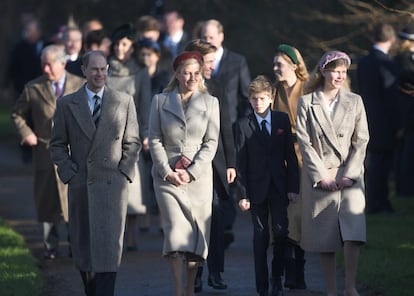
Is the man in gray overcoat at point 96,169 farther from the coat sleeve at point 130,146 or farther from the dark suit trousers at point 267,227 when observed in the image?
the dark suit trousers at point 267,227

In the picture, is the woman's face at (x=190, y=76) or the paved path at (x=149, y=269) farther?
the paved path at (x=149, y=269)

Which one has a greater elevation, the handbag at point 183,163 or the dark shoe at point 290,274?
the handbag at point 183,163

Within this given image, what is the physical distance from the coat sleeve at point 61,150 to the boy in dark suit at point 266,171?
143cm

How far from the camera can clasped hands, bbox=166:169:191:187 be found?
33.6ft

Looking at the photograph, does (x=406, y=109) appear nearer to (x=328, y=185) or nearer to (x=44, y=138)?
(x=44, y=138)

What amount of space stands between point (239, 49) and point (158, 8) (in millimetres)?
2442

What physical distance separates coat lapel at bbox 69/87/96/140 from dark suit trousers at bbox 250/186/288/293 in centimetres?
149

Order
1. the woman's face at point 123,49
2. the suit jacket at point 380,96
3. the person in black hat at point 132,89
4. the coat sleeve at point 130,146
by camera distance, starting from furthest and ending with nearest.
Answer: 1. the suit jacket at point 380,96
2. the woman's face at point 123,49
3. the person in black hat at point 132,89
4. the coat sleeve at point 130,146

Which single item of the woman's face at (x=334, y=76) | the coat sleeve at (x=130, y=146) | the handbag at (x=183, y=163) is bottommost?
the handbag at (x=183, y=163)

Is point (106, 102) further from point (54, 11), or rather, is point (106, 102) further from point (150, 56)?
point (54, 11)

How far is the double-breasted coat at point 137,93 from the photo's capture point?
1379cm

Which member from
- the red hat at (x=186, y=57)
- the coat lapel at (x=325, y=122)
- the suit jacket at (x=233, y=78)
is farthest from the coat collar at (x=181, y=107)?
the suit jacket at (x=233, y=78)

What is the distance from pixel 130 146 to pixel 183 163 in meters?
0.43

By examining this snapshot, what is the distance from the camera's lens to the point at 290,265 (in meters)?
11.2
